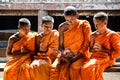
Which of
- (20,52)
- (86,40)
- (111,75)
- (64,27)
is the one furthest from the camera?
(111,75)

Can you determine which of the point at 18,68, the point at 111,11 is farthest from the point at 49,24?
the point at 111,11

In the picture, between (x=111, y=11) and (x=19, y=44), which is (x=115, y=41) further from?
(x=111, y=11)

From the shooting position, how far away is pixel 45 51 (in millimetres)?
3867

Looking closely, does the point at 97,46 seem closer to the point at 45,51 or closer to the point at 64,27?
the point at 64,27

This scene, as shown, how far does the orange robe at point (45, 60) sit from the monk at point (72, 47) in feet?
0.39

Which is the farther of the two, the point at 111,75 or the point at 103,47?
the point at 111,75

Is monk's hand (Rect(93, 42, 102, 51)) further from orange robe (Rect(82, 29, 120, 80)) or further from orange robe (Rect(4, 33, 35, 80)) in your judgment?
orange robe (Rect(4, 33, 35, 80))

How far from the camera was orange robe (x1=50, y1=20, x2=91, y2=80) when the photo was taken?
11.9 ft

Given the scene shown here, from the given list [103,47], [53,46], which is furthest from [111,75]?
[53,46]

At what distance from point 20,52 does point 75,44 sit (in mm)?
806

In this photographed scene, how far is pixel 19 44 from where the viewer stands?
3908 mm

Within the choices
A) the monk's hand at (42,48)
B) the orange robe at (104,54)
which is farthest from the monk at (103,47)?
the monk's hand at (42,48)

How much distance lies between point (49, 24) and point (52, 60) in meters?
0.54

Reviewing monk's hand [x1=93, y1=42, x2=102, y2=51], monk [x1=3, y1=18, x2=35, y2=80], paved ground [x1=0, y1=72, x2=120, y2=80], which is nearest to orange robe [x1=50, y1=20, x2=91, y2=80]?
monk's hand [x1=93, y1=42, x2=102, y2=51]
